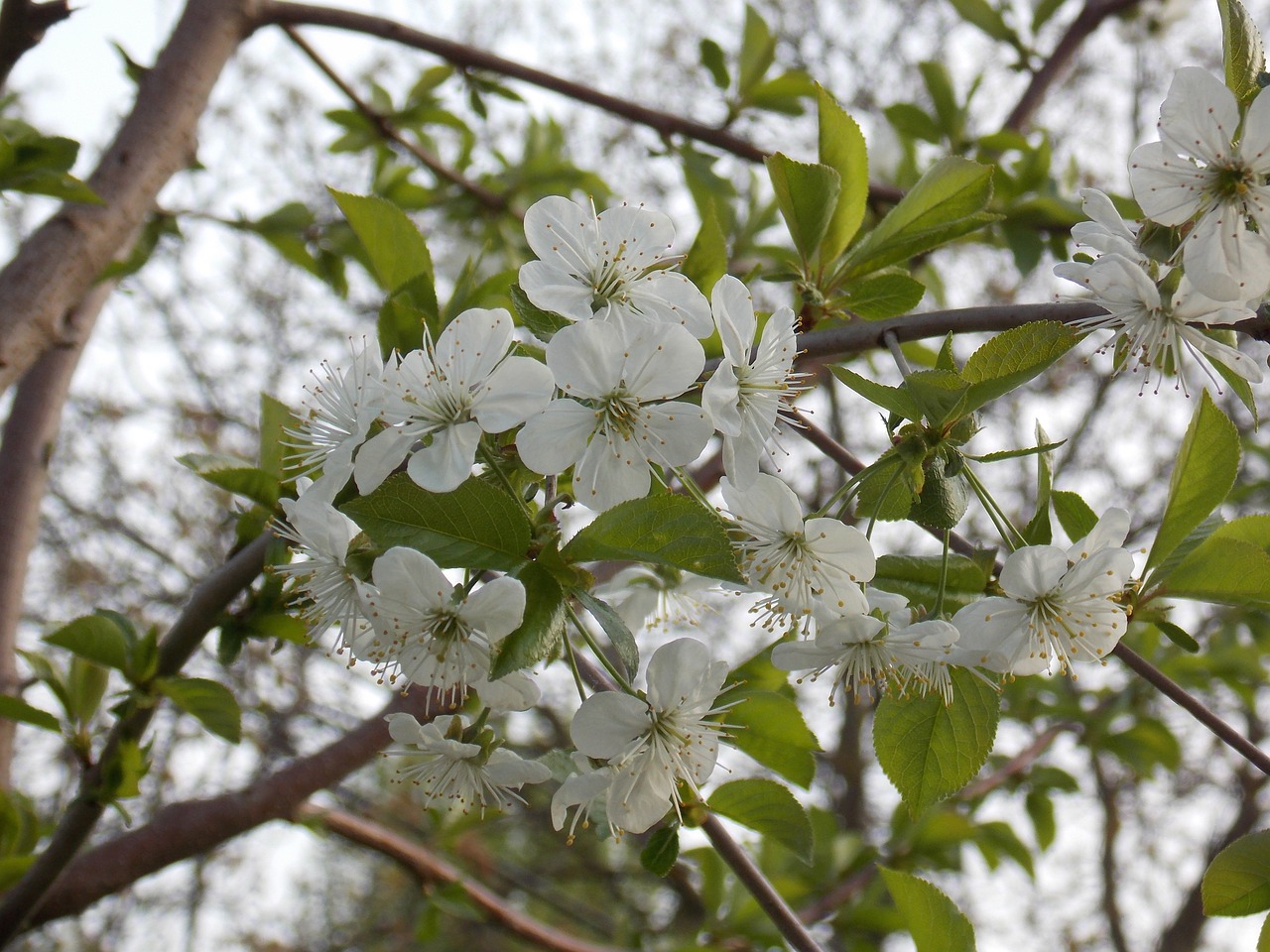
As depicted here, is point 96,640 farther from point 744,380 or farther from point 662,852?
point 744,380

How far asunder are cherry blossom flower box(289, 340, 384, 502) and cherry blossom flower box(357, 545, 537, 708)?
11cm

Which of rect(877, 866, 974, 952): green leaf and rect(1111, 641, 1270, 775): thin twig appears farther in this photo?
rect(877, 866, 974, 952): green leaf

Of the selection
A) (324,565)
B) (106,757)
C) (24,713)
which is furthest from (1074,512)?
(24,713)

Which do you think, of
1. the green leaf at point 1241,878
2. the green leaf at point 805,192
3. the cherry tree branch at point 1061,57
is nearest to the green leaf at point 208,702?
the green leaf at point 805,192

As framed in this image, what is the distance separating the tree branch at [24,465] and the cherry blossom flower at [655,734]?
1270mm

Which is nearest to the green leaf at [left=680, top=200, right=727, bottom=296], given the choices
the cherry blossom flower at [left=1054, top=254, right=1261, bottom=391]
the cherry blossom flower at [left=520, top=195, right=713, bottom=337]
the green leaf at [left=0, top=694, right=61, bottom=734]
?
the cherry blossom flower at [left=520, top=195, right=713, bottom=337]

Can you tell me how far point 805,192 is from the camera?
1096 millimetres

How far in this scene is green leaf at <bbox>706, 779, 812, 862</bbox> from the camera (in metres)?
1.11

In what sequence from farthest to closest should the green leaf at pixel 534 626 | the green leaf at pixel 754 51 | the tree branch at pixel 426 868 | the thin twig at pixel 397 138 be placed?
the green leaf at pixel 754 51, the thin twig at pixel 397 138, the tree branch at pixel 426 868, the green leaf at pixel 534 626

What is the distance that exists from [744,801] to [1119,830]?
227 inches

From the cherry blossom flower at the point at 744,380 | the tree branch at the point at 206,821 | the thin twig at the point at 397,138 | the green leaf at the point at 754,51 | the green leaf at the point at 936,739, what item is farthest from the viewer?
the green leaf at the point at 754,51

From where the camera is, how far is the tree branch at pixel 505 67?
1.86m

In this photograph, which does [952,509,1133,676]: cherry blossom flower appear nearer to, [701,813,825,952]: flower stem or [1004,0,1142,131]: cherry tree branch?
[701,813,825,952]: flower stem

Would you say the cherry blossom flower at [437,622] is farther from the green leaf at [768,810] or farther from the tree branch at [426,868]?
the tree branch at [426,868]
